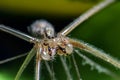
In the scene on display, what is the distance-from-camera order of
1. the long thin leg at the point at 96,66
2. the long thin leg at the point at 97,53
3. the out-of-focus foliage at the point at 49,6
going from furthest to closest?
the out-of-focus foliage at the point at 49,6
the long thin leg at the point at 96,66
the long thin leg at the point at 97,53

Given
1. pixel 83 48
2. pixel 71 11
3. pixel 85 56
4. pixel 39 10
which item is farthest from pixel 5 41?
pixel 83 48

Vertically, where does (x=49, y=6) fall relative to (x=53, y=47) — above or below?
above

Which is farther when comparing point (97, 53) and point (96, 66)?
point (96, 66)

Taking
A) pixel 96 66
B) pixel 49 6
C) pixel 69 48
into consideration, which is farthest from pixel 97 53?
pixel 49 6

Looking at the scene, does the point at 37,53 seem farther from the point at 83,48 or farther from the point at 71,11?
the point at 71,11

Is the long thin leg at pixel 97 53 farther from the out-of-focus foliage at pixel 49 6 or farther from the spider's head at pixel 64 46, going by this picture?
the out-of-focus foliage at pixel 49 6

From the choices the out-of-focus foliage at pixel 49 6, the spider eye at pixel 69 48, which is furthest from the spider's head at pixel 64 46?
the out-of-focus foliage at pixel 49 6

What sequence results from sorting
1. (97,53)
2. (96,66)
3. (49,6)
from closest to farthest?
(97,53) → (96,66) → (49,6)

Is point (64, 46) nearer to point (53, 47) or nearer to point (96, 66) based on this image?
point (53, 47)

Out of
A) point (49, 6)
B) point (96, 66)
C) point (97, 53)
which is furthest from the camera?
point (49, 6)

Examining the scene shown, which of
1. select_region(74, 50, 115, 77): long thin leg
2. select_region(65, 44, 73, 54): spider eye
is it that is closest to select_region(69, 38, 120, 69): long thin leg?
select_region(65, 44, 73, 54): spider eye

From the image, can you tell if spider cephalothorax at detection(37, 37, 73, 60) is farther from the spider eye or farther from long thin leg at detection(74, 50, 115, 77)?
long thin leg at detection(74, 50, 115, 77)
